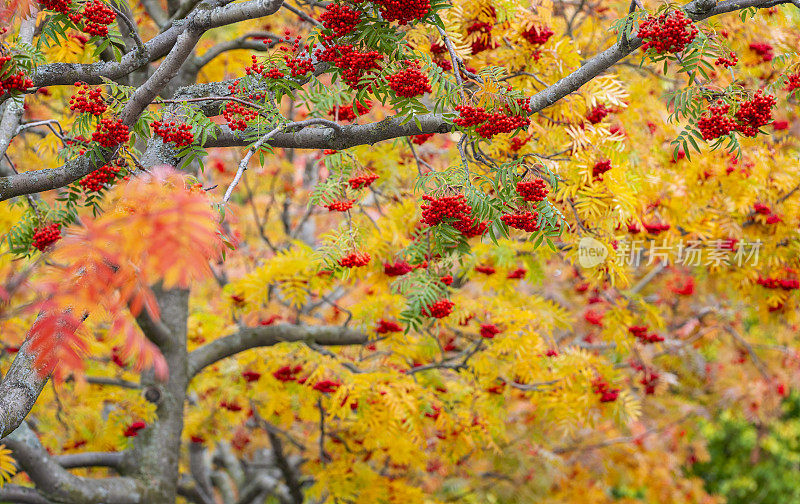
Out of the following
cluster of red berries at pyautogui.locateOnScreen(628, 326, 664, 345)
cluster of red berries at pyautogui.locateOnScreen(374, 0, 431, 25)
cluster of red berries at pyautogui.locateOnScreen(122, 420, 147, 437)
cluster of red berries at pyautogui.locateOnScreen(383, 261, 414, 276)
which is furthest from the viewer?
cluster of red berries at pyautogui.locateOnScreen(628, 326, 664, 345)

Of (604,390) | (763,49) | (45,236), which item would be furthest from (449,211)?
(763,49)

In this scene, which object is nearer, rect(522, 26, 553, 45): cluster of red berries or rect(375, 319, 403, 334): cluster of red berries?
rect(522, 26, 553, 45): cluster of red berries

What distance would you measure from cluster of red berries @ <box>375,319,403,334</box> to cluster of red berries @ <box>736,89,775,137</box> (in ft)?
8.66

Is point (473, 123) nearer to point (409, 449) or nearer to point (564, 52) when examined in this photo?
point (564, 52)

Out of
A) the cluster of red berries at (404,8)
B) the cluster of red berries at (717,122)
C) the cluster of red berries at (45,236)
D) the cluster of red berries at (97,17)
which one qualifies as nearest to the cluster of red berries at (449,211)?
the cluster of red berries at (404,8)

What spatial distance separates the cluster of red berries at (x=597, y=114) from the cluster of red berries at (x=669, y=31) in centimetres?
132

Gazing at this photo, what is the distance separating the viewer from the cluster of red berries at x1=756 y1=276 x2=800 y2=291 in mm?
5059

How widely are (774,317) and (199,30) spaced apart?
5.30m

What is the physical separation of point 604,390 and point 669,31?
3.03m

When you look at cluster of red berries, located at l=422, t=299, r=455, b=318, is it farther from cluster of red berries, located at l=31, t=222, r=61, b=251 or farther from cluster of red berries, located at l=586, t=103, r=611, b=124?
cluster of red berries, located at l=31, t=222, r=61, b=251

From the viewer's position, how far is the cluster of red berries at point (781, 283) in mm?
5059

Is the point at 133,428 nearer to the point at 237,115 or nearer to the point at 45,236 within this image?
the point at 45,236

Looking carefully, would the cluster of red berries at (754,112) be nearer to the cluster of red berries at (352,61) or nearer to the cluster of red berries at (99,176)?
the cluster of red berries at (352,61)

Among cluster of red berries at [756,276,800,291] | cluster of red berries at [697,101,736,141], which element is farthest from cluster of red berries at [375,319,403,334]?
cluster of red berries at [756,276,800,291]
